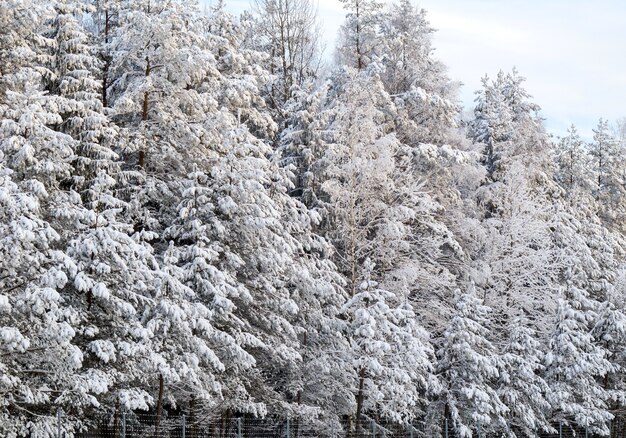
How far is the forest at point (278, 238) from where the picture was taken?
1981 centimetres

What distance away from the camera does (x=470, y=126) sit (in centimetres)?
4069

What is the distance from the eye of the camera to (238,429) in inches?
898

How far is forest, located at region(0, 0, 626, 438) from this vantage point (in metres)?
19.8

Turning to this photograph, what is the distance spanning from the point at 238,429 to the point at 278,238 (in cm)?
532

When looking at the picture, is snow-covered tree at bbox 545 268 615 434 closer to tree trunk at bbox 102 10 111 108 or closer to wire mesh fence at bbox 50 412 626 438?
wire mesh fence at bbox 50 412 626 438

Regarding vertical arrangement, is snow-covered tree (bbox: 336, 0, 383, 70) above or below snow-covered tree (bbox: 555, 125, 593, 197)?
above

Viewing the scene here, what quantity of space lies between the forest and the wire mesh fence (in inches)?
13.1

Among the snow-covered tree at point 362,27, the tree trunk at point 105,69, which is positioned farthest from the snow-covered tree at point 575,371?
the tree trunk at point 105,69

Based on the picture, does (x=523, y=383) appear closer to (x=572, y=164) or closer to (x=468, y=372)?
(x=468, y=372)

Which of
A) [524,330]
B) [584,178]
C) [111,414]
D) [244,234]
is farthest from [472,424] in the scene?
[584,178]

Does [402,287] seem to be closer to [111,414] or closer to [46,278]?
[111,414]

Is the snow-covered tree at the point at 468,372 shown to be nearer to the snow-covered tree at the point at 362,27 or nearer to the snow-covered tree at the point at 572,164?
the snow-covered tree at the point at 362,27

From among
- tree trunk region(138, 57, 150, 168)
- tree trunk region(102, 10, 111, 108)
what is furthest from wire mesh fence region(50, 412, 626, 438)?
tree trunk region(102, 10, 111, 108)

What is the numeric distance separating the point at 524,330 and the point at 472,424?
177 inches
